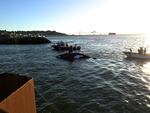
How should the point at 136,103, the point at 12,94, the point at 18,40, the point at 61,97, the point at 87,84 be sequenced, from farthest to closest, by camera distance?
1. the point at 18,40
2. the point at 87,84
3. the point at 61,97
4. the point at 136,103
5. the point at 12,94

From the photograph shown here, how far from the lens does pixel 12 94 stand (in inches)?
170

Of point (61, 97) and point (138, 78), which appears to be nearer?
point (61, 97)

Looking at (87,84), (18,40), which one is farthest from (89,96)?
(18,40)

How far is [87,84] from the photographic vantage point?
23.6m

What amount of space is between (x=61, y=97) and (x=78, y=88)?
146 inches

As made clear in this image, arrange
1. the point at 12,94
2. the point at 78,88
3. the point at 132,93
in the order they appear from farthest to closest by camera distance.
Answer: the point at 78,88
the point at 132,93
the point at 12,94

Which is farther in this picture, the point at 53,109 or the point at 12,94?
the point at 53,109

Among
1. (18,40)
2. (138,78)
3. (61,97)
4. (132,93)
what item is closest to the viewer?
(61,97)

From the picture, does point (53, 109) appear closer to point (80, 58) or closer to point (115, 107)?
point (115, 107)

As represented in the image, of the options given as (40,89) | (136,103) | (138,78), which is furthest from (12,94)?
(138,78)

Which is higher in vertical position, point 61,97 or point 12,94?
point 12,94

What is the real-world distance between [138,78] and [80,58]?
22206 mm

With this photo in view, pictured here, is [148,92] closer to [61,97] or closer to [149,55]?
[61,97]

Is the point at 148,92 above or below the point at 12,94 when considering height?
below
